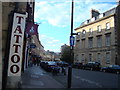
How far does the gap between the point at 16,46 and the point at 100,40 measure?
36932 millimetres

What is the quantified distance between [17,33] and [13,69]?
55.8 inches

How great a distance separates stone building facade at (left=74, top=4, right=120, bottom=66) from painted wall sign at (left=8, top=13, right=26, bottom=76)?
3178 centimetres

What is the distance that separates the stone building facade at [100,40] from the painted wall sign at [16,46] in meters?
31.8

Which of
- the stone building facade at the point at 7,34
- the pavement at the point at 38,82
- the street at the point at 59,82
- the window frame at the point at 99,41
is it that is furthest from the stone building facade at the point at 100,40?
the stone building facade at the point at 7,34

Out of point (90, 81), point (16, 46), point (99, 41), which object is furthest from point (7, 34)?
point (99, 41)

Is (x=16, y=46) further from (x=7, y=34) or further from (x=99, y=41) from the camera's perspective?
(x=99, y=41)

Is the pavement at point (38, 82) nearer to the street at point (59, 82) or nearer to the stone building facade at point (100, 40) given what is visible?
the street at point (59, 82)

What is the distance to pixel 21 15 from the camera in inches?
268

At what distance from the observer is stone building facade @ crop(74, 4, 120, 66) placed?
121ft

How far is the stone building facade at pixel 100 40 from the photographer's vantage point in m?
36.9

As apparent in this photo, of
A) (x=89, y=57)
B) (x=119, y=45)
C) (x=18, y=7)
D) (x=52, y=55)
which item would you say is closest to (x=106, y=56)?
(x=119, y=45)

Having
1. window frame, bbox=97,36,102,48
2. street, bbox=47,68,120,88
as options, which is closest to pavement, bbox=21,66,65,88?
street, bbox=47,68,120,88

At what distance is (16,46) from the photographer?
21.6ft

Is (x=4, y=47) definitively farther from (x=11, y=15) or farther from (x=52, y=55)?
(x=52, y=55)
